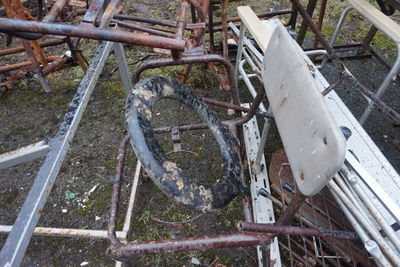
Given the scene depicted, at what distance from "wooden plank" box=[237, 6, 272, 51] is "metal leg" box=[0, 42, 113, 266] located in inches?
33.8

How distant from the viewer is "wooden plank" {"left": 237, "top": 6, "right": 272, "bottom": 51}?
152 cm

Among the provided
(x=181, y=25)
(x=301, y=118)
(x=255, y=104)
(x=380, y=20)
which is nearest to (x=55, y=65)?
(x=181, y=25)

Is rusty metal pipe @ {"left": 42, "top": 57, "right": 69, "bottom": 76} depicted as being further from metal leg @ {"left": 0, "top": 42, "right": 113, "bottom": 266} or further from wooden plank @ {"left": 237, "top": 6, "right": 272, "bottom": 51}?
wooden plank @ {"left": 237, "top": 6, "right": 272, "bottom": 51}

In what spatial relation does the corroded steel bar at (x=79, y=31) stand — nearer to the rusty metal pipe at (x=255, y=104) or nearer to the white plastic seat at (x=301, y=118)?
the white plastic seat at (x=301, y=118)

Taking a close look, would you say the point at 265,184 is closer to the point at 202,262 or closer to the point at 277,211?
the point at 277,211

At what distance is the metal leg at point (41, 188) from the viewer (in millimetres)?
750

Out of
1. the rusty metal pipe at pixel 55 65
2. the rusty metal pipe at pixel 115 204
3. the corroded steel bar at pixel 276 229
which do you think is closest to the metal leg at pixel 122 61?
the rusty metal pipe at pixel 115 204

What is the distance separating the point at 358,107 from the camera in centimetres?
242

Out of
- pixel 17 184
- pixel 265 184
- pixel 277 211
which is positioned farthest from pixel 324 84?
pixel 17 184

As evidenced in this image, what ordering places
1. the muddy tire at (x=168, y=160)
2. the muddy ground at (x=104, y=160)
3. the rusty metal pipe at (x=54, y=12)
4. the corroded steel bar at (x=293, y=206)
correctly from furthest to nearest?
1. the muddy ground at (x=104, y=160)
2. the rusty metal pipe at (x=54, y=12)
3. the muddy tire at (x=168, y=160)
4. the corroded steel bar at (x=293, y=206)

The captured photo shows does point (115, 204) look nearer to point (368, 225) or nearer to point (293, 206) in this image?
point (293, 206)

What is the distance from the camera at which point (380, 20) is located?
1630 mm

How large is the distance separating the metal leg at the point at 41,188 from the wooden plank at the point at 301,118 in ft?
2.43

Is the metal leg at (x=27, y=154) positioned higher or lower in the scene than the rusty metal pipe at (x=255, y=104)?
higher
